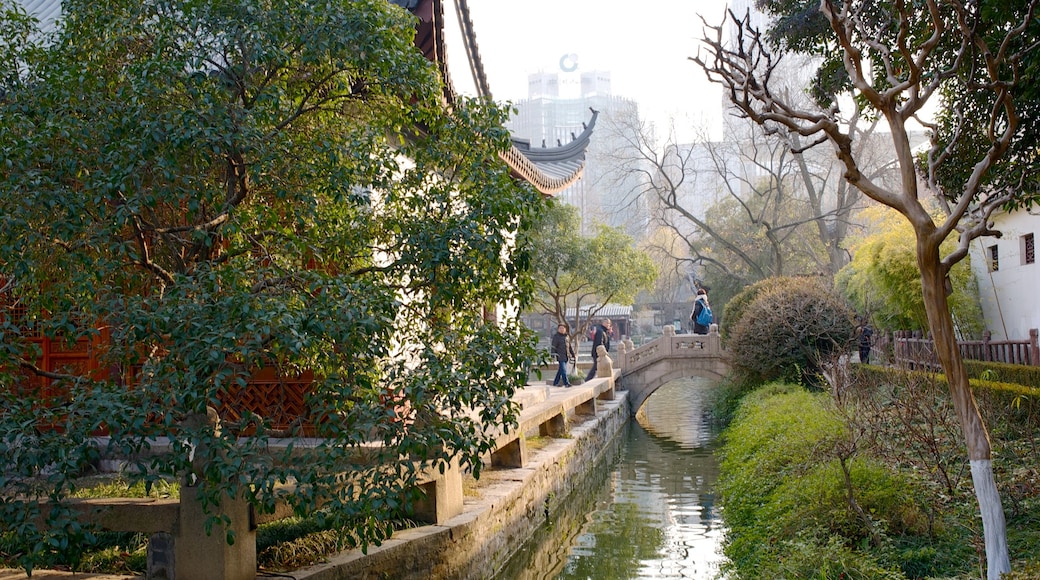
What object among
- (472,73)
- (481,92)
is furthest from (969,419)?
(481,92)

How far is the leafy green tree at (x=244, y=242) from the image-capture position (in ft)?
12.4

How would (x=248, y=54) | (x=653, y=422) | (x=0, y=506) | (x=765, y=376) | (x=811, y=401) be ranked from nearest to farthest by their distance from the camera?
(x=0, y=506)
(x=248, y=54)
(x=811, y=401)
(x=765, y=376)
(x=653, y=422)

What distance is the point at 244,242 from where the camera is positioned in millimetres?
5238

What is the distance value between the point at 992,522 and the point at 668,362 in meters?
15.9

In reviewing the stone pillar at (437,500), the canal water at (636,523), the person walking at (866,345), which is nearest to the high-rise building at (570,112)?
the person walking at (866,345)

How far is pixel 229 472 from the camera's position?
372 cm

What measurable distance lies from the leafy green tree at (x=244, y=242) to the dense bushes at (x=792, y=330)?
10969 mm

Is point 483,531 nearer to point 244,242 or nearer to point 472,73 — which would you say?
point 244,242

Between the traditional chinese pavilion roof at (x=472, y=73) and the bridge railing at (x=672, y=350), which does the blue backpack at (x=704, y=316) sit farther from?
the traditional chinese pavilion roof at (x=472, y=73)

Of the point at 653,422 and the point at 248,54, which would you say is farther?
the point at 653,422

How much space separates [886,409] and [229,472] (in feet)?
20.4

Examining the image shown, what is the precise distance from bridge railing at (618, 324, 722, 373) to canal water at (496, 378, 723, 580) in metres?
3.56

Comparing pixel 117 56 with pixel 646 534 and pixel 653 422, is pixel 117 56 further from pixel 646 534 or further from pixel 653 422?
pixel 653 422

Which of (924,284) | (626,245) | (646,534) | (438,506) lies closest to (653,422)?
(626,245)
